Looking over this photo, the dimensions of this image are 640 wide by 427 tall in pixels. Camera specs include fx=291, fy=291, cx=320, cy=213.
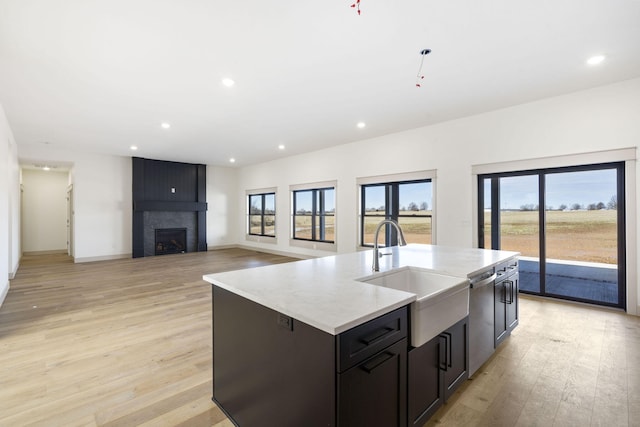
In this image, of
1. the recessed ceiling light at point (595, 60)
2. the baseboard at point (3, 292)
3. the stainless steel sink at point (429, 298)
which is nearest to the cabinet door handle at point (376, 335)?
the stainless steel sink at point (429, 298)

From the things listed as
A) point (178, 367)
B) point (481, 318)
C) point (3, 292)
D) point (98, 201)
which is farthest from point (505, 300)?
point (98, 201)

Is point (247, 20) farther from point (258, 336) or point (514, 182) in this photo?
point (514, 182)

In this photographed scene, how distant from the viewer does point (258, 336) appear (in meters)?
1.56

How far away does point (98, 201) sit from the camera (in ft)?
25.6

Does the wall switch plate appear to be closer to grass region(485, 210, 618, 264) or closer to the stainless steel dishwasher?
the stainless steel dishwasher

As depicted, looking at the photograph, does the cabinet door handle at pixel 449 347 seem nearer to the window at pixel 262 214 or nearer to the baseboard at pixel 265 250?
the baseboard at pixel 265 250

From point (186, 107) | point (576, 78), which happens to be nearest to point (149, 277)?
point (186, 107)

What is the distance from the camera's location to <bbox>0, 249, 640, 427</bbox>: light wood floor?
1871mm

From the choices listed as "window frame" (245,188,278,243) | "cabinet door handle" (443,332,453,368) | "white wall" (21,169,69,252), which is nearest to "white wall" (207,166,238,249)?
"window frame" (245,188,278,243)

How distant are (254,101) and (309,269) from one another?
9.57ft

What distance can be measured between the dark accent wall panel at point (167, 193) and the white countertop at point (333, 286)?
7610 mm

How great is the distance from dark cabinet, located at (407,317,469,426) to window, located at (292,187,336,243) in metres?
5.23

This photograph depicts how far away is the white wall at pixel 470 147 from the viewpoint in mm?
3634

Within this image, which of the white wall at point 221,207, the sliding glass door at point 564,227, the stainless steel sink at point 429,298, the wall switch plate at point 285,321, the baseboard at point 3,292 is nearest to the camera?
the wall switch plate at point 285,321
